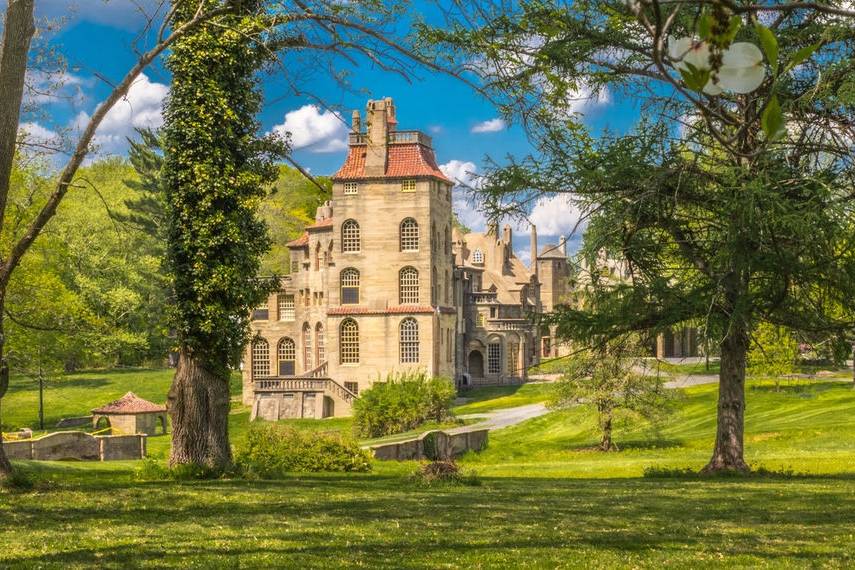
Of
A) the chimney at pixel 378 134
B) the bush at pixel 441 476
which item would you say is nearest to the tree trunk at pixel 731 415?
the bush at pixel 441 476

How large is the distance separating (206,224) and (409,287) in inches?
1460

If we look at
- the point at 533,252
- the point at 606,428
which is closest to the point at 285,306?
the point at 606,428

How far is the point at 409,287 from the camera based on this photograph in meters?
55.9

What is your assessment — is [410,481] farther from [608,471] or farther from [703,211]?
[608,471]

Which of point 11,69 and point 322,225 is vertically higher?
point 322,225

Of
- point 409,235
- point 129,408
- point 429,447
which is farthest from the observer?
point 409,235

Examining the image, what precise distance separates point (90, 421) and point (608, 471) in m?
35.3

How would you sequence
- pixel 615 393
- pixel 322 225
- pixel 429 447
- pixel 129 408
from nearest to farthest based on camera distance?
pixel 429 447
pixel 615 393
pixel 129 408
pixel 322 225

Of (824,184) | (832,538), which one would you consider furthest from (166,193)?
(832,538)

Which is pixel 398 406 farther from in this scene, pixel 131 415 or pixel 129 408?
pixel 129 408

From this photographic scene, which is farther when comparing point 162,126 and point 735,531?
point 162,126

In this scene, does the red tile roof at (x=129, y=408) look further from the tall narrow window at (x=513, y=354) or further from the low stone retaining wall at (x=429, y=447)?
the tall narrow window at (x=513, y=354)

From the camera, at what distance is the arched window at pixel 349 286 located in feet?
184

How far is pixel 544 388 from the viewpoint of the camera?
35.2 m
